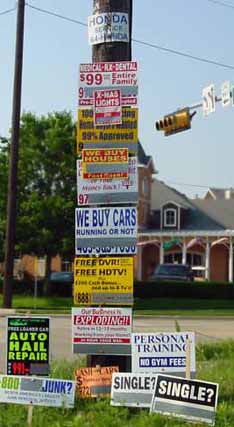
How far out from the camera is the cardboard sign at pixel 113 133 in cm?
856

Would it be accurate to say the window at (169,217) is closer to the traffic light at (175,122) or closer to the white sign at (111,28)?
the traffic light at (175,122)

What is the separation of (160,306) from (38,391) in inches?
1100

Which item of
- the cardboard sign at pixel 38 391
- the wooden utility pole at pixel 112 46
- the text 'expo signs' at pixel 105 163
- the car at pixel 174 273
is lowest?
the cardboard sign at pixel 38 391

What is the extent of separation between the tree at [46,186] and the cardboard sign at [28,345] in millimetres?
25774


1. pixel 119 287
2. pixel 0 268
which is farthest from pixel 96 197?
pixel 0 268

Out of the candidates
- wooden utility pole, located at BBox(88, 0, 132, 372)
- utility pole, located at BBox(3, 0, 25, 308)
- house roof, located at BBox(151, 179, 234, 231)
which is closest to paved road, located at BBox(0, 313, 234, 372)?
utility pole, located at BBox(3, 0, 25, 308)

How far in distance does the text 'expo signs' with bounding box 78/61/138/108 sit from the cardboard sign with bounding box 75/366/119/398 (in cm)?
278

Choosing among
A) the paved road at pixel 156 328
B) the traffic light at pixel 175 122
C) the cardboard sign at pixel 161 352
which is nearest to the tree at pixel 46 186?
the paved road at pixel 156 328

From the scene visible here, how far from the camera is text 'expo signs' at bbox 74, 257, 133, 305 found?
834cm

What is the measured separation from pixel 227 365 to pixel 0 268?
145 ft

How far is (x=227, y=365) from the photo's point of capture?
11.4 metres

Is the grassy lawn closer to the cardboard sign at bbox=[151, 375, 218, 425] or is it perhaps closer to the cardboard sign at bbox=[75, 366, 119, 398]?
the cardboard sign at bbox=[75, 366, 119, 398]

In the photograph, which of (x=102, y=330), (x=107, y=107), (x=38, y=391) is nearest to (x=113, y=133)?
(x=107, y=107)

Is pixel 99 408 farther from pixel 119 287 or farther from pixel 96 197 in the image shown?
pixel 96 197
